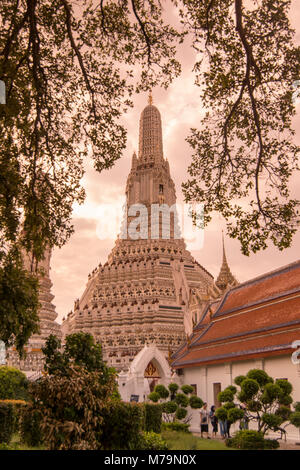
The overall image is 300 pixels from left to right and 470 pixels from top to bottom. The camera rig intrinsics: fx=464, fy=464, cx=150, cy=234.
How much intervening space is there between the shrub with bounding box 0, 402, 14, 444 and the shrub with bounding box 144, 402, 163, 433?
4.42 meters

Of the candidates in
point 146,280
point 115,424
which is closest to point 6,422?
point 115,424

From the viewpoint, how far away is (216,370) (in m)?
20.9

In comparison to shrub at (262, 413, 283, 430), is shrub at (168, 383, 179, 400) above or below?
above

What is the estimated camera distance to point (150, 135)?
218 feet

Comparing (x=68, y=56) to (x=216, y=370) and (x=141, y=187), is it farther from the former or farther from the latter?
(x=141, y=187)

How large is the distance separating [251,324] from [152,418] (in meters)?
8.33

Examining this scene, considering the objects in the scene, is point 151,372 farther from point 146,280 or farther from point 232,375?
point 146,280

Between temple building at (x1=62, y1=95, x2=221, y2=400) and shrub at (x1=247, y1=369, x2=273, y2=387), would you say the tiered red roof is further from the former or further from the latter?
temple building at (x1=62, y1=95, x2=221, y2=400)

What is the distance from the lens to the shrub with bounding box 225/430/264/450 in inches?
529

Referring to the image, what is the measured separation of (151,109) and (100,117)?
2280 inches

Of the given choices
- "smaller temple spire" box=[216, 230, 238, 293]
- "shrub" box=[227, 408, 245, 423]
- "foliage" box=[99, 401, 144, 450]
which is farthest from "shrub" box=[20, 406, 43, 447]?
"smaller temple spire" box=[216, 230, 238, 293]

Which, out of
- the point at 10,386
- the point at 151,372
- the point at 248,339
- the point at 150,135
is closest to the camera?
the point at 248,339
